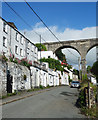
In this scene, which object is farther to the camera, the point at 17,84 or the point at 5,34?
the point at 5,34

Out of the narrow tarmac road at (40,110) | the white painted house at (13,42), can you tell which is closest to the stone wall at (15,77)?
the white painted house at (13,42)

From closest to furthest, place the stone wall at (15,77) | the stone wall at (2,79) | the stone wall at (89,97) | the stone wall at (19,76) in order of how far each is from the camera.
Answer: the stone wall at (89,97) < the stone wall at (2,79) < the stone wall at (15,77) < the stone wall at (19,76)

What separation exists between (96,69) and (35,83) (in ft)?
78.5

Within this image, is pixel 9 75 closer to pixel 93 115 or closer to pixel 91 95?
pixel 91 95

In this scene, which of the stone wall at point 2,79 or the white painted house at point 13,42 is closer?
the stone wall at point 2,79

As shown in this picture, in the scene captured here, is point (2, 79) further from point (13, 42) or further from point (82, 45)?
point (82, 45)

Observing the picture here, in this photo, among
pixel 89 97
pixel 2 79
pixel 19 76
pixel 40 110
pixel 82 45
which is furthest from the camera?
pixel 82 45

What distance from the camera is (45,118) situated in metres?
6.66

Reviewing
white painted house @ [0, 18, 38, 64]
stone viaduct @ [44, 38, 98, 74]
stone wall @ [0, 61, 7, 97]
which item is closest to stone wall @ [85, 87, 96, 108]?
stone wall @ [0, 61, 7, 97]

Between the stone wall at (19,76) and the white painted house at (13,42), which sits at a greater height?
the white painted house at (13,42)

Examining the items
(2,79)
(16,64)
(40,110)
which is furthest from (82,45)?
(40,110)

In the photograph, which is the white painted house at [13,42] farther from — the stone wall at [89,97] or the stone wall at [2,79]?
the stone wall at [89,97]

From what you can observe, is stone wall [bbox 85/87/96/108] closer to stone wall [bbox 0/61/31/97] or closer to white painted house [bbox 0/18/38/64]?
stone wall [bbox 0/61/31/97]

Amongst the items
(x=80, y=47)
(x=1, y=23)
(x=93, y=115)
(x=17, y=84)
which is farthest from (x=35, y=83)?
(x=80, y=47)
